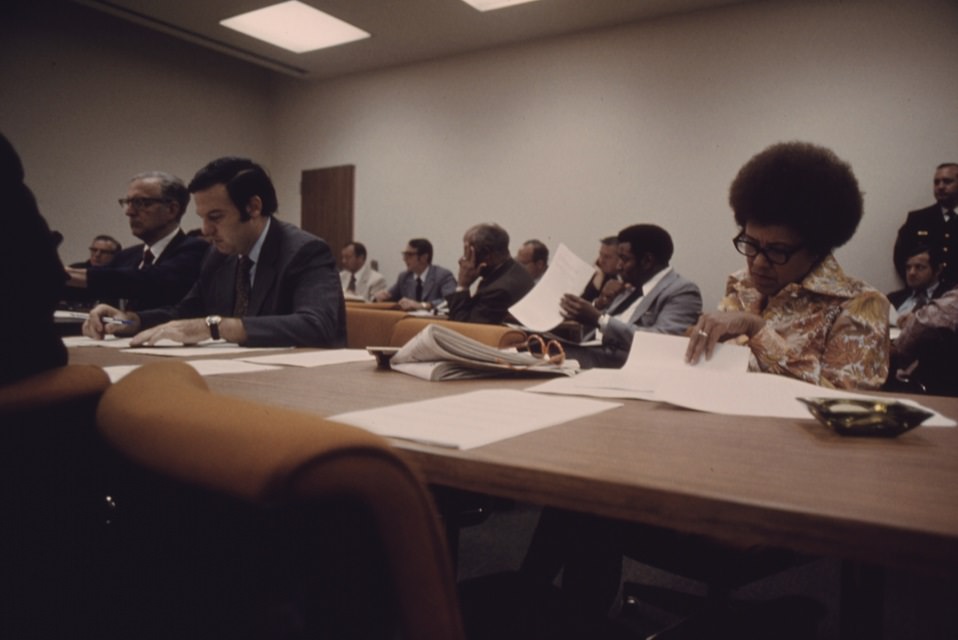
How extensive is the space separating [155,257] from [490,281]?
5.86 ft

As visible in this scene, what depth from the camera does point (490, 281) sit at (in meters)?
3.85

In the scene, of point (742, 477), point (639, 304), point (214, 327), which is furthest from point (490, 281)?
point (742, 477)

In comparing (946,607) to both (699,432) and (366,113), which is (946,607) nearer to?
(699,432)

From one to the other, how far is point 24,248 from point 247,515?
37 cm

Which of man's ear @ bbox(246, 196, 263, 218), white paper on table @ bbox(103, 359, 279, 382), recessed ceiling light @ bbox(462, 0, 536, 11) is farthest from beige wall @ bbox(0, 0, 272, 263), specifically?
white paper on table @ bbox(103, 359, 279, 382)

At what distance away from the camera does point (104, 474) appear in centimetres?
50

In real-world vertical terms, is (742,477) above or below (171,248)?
below

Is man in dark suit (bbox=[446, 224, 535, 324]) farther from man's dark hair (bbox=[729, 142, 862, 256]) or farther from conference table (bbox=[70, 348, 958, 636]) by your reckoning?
conference table (bbox=[70, 348, 958, 636])

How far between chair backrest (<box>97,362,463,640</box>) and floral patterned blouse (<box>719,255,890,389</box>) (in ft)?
4.51

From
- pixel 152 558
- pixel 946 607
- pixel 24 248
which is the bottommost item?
pixel 946 607

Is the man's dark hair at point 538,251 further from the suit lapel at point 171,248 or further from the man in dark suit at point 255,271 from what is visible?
the man in dark suit at point 255,271

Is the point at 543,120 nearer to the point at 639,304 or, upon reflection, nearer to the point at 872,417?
the point at 639,304

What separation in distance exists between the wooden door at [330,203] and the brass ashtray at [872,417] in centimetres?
743

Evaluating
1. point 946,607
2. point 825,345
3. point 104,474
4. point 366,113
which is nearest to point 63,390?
point 104,474
